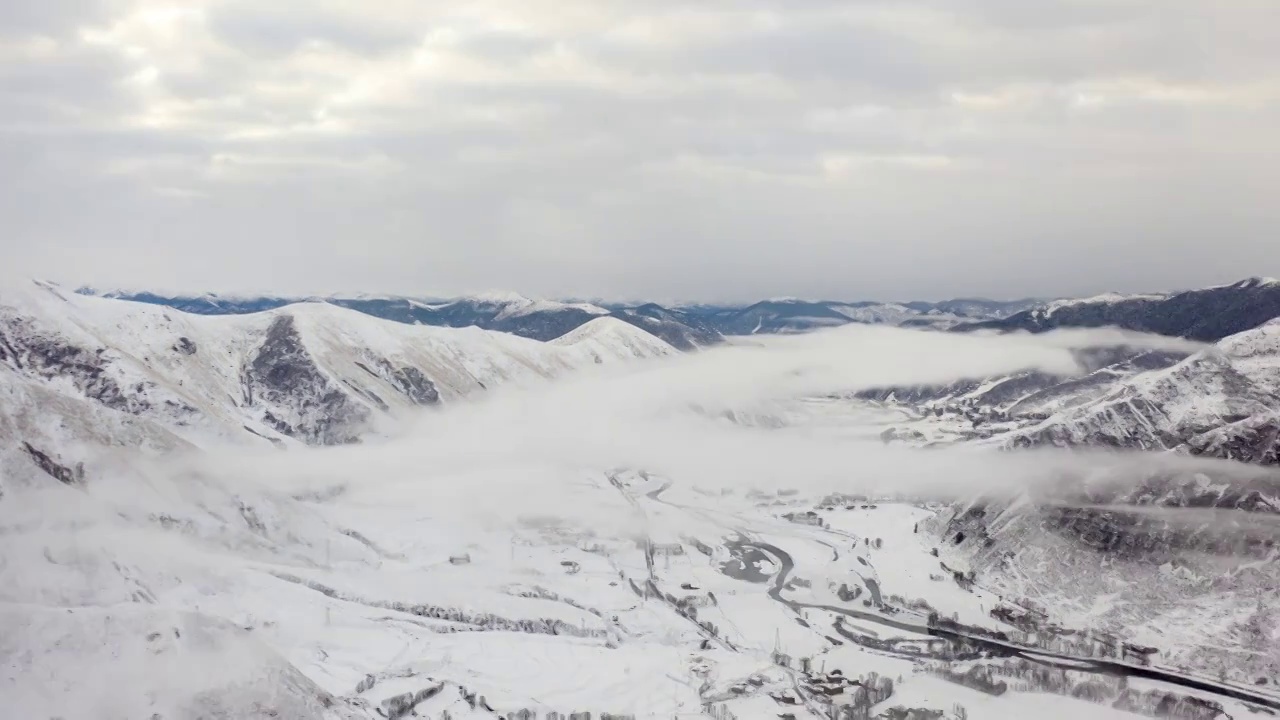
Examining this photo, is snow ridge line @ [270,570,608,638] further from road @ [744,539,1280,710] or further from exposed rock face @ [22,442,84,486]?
road @ [744,539,1280,710]

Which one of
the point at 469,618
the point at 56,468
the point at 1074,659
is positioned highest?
the point at 56,468

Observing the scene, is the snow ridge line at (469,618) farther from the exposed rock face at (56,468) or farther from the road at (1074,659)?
the road at (1074,659)

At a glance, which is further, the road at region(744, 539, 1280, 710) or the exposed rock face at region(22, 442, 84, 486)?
the exposed rock face at region(22, 442, 84, 486)

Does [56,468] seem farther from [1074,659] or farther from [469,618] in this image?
[1074,659]

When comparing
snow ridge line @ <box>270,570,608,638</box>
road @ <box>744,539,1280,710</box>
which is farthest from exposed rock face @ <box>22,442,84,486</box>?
road @ <box>744,539,1280,710</box>

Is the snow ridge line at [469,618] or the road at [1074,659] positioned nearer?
the road at [1074,659]

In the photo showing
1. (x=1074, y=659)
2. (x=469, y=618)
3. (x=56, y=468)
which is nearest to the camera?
(x=1074, y=659)

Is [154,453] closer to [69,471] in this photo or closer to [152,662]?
[69,471]

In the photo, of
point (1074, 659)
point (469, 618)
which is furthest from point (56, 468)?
point (1074, 659)

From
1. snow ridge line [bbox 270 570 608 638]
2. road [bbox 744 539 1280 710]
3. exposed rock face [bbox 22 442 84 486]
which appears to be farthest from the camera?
snow ridge line [bbox 270 570 608 638]

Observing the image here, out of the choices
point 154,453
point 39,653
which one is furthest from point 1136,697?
point 154,453

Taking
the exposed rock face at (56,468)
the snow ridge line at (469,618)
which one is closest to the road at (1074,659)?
the snow ridge line at (469,618)
